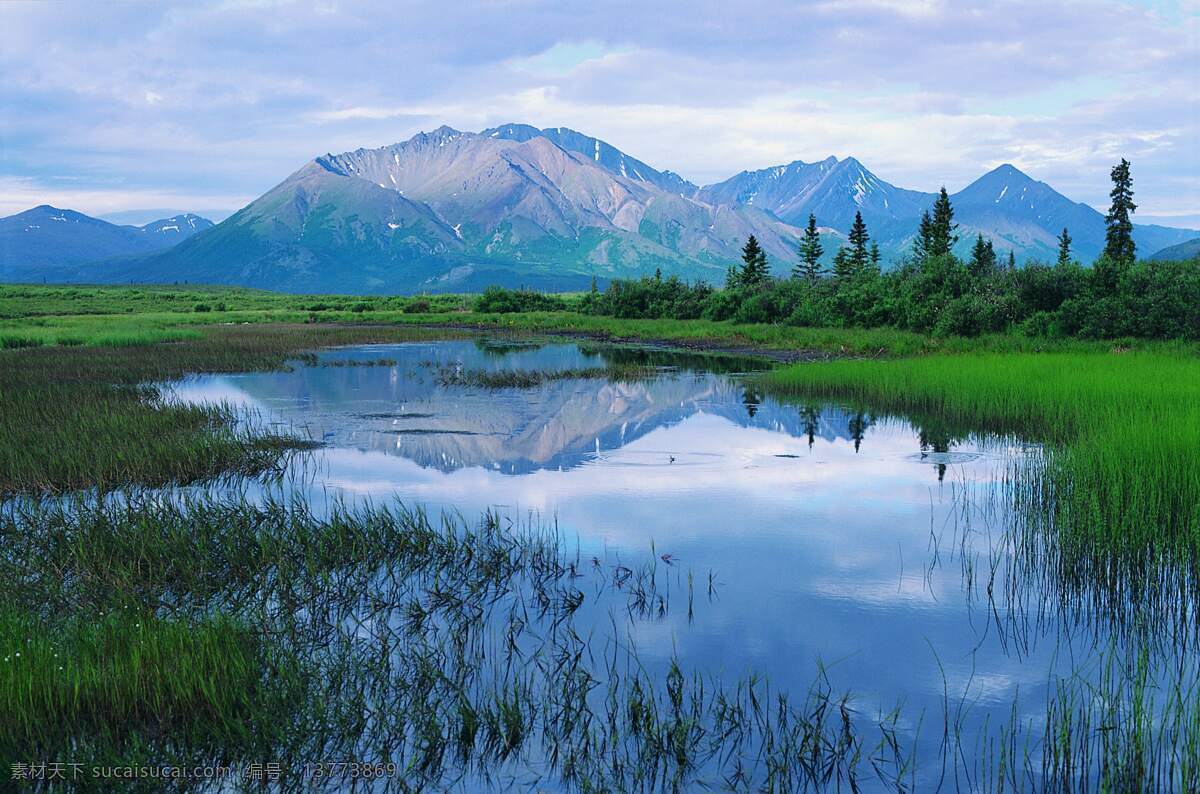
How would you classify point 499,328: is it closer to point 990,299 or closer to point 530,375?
point 530,375

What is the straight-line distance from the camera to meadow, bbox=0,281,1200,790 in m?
7.62

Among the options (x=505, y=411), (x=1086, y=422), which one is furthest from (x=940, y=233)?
(x=1086, y=422)

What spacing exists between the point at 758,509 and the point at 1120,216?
88.3 meters

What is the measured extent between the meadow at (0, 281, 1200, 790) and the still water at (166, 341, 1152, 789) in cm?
63

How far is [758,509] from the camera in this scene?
17.1m

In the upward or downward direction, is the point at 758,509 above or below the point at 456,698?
above

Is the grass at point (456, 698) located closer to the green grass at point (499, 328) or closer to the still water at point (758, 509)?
the still water at point (758, 509)

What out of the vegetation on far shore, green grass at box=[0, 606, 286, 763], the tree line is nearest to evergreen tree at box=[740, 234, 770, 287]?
the tree line

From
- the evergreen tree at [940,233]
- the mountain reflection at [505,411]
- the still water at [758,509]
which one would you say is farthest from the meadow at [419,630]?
the evergreen tree at [940,233]

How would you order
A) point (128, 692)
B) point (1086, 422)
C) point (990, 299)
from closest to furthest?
1. point (128, 692)
2. point (1086, 422)
3. point (990, 299)

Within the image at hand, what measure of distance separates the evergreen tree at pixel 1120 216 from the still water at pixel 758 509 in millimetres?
69391

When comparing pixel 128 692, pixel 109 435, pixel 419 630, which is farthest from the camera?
pixel 109 435

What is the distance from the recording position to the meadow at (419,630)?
7.62 m

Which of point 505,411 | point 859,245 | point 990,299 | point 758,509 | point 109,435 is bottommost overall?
point 758,509
